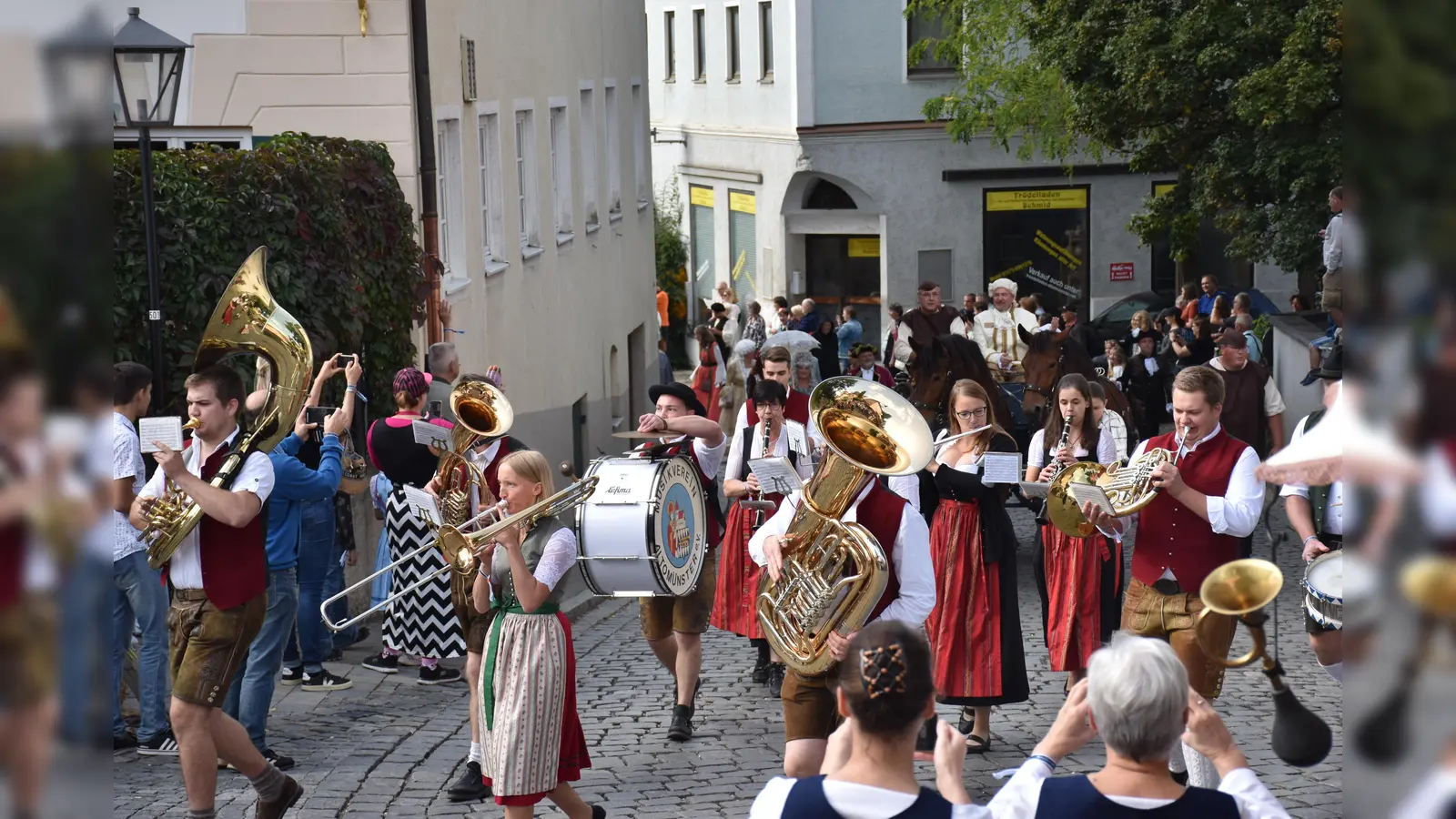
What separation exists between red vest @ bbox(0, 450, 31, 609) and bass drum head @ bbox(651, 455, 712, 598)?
6.07 metres

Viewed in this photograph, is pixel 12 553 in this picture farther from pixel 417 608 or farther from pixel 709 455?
pixel 417 608

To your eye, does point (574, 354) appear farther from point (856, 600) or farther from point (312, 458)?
point (856, 600)

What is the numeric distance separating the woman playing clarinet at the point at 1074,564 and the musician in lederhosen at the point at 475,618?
2522 millimetres

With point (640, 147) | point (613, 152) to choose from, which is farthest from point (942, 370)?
point (640, 147)

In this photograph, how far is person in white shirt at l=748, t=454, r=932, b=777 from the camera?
5.97 metres

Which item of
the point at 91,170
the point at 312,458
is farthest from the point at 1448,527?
the point at 312,458

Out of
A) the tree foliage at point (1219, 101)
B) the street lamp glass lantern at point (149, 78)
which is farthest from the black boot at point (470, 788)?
the tree foliage at point (1219, 101)

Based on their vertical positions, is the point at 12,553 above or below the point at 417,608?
above

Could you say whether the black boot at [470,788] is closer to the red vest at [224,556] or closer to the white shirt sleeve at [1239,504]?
the red vest at [224,556]

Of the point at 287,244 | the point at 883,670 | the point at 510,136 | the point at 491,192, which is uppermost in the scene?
the point at 510,136

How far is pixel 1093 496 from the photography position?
6.61m

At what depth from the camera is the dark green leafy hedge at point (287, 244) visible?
992 cm

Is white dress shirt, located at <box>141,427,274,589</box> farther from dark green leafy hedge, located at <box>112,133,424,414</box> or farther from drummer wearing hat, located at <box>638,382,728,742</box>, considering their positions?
dark green leafy hedge, located at <box>112,133,424,414</box>

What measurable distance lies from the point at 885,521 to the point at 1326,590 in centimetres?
150
